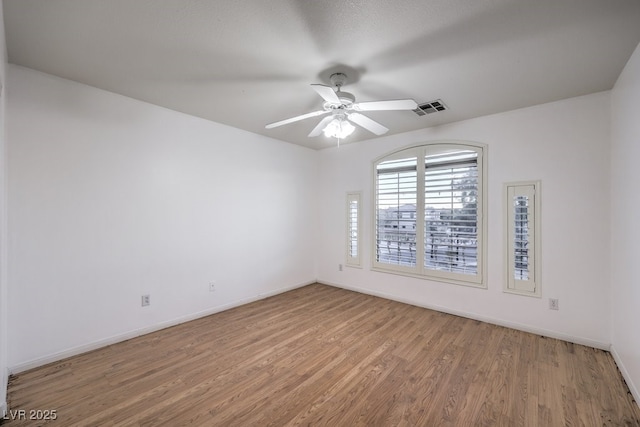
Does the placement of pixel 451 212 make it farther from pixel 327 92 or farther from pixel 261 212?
pixel 261 212

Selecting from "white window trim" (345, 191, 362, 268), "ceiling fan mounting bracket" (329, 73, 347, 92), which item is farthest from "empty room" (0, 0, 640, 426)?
"white window trim" (345, 191, 362, 268)

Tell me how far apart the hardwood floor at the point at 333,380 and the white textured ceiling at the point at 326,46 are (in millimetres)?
2604

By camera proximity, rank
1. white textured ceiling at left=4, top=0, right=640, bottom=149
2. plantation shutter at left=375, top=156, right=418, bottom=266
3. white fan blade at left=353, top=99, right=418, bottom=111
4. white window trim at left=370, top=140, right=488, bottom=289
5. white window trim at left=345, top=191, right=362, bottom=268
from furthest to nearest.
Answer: white window trim at left=345, top=191, right=362, bottom=268 < plantation shutter at left=375, top=156, right=418, bottom=266 < white window trim at left=370, top=140, right=488, bottom=289 < white fan blade at left=353, top=99, right=418, bottom=111 < white textured ceiling at left=4, top=0, right=640, bottom=149

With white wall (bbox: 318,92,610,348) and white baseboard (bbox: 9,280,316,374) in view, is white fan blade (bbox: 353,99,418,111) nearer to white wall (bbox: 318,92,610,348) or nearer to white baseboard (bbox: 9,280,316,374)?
white wall (bbox: 318,92,610,348)

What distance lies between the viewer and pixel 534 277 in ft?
10.2

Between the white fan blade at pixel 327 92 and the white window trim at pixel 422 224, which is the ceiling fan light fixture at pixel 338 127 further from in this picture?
the white window trim at pixel 422 224

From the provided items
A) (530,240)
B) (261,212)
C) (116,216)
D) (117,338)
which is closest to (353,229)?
(261,212)

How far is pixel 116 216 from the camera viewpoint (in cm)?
285

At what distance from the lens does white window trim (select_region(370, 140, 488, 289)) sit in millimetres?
3459

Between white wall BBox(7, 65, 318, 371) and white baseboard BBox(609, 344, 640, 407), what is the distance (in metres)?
3.99

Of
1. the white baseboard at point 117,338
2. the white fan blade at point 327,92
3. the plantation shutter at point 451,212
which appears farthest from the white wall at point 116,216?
the plantation shutter at point 451,212

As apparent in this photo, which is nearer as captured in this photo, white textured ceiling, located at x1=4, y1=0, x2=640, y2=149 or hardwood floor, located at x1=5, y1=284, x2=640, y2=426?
white textured ceiling, located at x1=4, y1=0, x2=640, y2=149

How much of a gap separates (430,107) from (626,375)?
9.77 ft

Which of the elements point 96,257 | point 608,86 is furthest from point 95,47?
point 608,86
